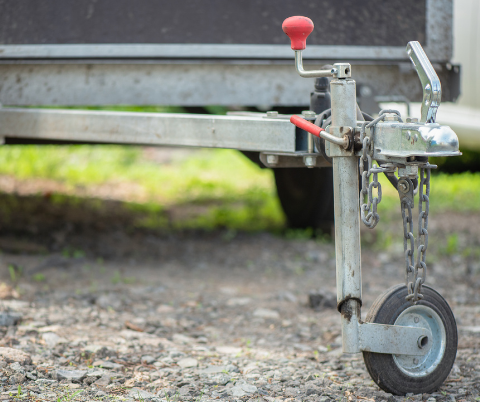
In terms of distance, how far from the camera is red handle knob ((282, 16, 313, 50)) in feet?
5.43

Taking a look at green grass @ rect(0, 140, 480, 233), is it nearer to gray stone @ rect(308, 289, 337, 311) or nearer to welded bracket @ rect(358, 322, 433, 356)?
gray stone @ rect(308, 289, 337, 311)

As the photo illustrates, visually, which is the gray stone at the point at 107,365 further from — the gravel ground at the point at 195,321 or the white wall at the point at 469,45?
the white wall at the point at 469,45

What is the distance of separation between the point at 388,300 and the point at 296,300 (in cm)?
119

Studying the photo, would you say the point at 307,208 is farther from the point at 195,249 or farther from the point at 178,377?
the point at 178,377

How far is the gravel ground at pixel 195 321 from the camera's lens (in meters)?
1.79

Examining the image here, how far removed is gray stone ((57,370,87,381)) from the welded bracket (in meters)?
0.84

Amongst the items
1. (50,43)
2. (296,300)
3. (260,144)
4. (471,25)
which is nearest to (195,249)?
(296,300)

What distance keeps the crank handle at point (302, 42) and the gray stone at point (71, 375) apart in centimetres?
111

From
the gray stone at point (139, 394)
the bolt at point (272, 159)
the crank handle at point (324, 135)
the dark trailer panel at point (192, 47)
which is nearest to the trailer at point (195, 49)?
the dark trailer panel at point (192, 47)

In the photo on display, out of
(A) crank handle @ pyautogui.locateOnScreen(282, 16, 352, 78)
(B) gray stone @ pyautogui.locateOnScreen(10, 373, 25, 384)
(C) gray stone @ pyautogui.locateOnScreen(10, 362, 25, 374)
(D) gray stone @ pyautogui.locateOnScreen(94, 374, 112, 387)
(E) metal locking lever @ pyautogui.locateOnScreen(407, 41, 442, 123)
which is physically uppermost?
(A) crank handle @ pyautogui.locateOnScreen(282, 16, 352, 78)

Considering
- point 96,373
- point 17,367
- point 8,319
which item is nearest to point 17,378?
point 17,367

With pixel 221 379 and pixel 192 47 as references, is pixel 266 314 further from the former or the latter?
pixel 192 47

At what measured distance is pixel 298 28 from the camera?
1660 mm

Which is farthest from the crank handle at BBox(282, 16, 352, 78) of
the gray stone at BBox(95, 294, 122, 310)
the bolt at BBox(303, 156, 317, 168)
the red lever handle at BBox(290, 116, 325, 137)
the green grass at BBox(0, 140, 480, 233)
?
the green grass at BBox(0, 140, 480, 233)
